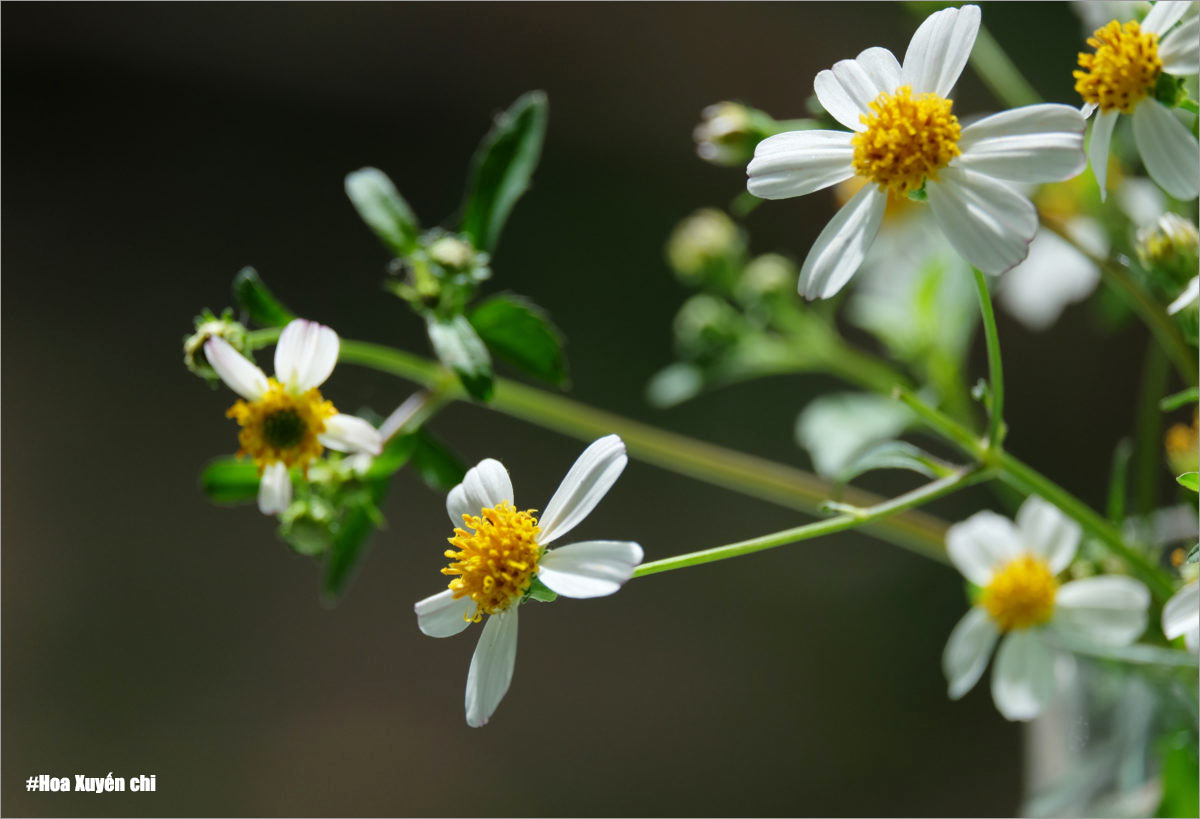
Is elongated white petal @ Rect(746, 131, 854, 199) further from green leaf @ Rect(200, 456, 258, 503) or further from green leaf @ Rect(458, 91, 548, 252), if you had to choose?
green leaf @ Rect(200, 456, 258, 503)

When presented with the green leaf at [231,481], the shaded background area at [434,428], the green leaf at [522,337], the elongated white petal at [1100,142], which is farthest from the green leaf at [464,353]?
the shaded background area at [434,428]

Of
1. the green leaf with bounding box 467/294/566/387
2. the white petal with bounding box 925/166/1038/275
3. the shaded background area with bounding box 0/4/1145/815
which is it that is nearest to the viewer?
the white petal with bounding box 925/166/1038/275

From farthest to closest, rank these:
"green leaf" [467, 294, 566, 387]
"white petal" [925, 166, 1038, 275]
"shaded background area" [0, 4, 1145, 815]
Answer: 1. "shaded background area" [0, 4, 1145, 815]
2. "green leaf" [467, 294, 566, 387]
3. "white petal" [925, 166, 1038, 275]

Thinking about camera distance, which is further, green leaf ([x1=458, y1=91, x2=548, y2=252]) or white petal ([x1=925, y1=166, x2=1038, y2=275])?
green leaf ([x1=458, y1=91, x2=548, y2=252])

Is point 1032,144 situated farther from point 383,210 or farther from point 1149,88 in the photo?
point 383,210

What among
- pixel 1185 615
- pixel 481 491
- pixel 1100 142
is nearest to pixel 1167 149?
pixel 1100 142

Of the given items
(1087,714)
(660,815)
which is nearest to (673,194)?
(660,815)

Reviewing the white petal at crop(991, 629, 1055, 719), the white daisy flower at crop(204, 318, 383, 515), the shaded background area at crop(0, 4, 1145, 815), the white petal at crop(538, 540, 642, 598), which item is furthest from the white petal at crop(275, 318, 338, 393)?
the shaded background area at crop(0, 4, 1145, 815)
